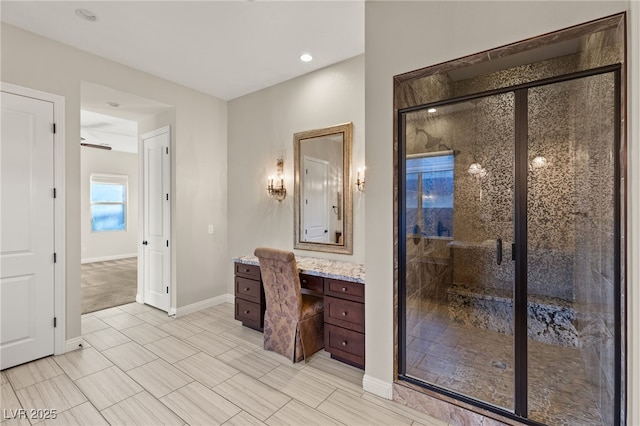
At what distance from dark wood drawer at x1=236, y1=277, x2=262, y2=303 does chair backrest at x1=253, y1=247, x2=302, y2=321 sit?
1.53ft

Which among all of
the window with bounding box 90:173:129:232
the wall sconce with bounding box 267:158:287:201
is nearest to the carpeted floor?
the window with bounding box 90:173:129:232

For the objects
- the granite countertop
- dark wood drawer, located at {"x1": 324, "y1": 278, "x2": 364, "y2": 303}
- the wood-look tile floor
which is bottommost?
the wood-look tile floor

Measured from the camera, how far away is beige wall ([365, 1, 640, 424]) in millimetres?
1602

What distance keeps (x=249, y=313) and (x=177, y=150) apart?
2.30 m

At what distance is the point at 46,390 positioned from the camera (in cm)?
224

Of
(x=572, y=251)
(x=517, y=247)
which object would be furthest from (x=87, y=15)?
(x=572, y=251)

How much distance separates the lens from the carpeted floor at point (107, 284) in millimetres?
4359

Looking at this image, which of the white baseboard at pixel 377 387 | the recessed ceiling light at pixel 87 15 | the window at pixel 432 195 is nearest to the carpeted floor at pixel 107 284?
the recessed ceiling light at pixel 87 15

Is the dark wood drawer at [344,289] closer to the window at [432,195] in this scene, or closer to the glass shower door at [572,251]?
the window at [432,195]

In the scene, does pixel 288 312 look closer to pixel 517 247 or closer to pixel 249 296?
pixel 249 296

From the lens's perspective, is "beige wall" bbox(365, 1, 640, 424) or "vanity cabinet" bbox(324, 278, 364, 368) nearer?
"beige wall" bbox(365, 1, 640, 424)

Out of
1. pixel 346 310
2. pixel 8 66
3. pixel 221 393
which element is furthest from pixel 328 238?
pixel 8 66

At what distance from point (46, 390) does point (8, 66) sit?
275cm

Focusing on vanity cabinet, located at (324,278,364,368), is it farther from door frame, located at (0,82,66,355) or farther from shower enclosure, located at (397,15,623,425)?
door frame, located at (0,82,66,355)
